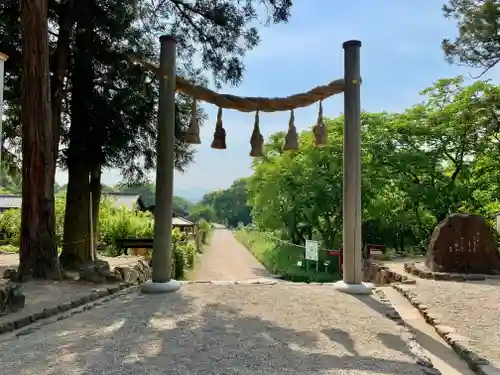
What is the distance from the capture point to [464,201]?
1582cm

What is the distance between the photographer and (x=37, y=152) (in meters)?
7.71

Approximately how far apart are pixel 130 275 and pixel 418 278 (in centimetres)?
570

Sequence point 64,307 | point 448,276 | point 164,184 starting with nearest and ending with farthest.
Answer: point 64,307 → point 164,184 → point 448,276

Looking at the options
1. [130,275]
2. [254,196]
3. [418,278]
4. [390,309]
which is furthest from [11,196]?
[390,309]

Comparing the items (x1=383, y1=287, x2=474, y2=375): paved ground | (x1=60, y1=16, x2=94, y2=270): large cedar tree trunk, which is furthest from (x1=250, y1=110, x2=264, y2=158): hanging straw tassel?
(x1=60, y1=16, x2=94, y2=270): large cedar tree trunk

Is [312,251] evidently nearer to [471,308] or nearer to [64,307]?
[471,308]

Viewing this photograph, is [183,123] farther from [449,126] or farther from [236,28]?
[449,126]

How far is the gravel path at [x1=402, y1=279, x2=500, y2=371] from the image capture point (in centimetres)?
453

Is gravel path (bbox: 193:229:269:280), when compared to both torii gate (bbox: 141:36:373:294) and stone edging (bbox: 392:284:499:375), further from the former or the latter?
stone edging (bbox: 392:284:499:375)

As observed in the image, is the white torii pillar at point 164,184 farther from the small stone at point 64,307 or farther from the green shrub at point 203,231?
the green shrub at point 203,231

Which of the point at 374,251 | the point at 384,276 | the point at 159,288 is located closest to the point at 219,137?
the point at 159,288

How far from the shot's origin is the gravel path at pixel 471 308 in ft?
14.9

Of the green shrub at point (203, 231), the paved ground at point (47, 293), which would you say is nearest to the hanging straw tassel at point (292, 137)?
the paved ground at point (47, 293)

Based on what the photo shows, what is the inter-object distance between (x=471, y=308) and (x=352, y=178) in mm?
2230
